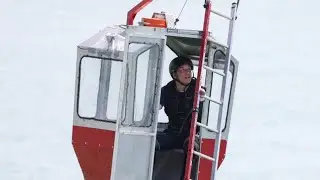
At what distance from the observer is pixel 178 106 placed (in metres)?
9.66

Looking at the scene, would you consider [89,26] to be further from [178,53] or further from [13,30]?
[178,53]

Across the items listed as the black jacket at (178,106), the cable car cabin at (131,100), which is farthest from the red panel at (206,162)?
the black jacket at (178,106)

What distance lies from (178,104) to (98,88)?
807 mm

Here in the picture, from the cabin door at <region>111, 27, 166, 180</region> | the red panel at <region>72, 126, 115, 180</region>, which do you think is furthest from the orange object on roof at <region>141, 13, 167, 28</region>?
the red panel at <region>72, 126, 115, 180</region>

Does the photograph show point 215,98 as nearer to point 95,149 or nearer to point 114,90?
point 114,90

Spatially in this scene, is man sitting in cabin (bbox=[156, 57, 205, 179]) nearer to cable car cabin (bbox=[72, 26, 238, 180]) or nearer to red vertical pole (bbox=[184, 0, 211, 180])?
cable car cabin (bbox=[72, 26, 238, 180])

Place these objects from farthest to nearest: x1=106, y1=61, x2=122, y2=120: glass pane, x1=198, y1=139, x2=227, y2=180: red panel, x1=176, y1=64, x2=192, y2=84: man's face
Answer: x1=198, y1=139, x2=227, y2=180: red panel < x1=106, y1=61, x2=122, y2=120: glass pane < x1=176, y1=64, x2=192, y2=84: man's face

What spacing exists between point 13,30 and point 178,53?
256 inches

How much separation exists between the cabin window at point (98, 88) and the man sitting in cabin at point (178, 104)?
1.57ft

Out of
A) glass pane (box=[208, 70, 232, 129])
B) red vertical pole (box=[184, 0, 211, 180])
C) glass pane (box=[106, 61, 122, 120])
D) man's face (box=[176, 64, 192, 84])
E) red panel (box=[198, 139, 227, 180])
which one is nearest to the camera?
red vertical pole (box=[184, 0, 211, 180])

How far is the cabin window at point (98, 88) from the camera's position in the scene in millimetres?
9891

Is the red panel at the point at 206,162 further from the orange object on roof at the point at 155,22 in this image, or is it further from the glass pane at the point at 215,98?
the orange object on roof at the point at 155,22

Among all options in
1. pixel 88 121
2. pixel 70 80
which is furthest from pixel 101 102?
pixel 70 80

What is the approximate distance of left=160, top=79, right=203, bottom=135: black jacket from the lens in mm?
9586
